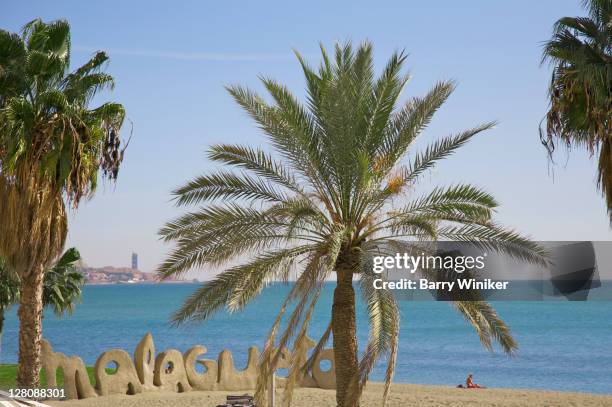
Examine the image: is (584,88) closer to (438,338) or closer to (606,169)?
(606,169)

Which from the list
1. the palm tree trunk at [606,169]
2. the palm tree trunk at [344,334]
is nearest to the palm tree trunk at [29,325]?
the palm tree trunk at [344,334]

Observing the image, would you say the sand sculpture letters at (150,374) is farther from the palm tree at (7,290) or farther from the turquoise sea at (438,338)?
the turquoise sea at (438,338)

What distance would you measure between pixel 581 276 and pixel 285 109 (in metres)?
69.1

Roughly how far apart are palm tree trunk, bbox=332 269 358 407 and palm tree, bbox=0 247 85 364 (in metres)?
11.1

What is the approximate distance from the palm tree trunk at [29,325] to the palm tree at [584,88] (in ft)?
33.6

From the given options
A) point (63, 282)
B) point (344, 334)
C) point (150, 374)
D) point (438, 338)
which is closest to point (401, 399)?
point (150, 374)

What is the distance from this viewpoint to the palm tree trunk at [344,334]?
678 inches

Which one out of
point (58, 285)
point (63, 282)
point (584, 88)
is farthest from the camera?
point (63, 282)

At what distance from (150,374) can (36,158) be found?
785 centimetres

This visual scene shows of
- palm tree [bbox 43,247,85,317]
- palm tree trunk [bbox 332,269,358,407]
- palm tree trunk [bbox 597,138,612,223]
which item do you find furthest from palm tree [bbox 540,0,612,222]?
palm tree [bbox 43,247,85,317]

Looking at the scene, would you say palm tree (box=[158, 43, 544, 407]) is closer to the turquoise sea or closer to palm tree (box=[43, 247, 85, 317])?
palm tree (box=[43, 247, 85, 317])

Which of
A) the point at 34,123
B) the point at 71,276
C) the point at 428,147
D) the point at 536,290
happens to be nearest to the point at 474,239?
the point at 428,147

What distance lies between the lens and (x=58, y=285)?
26.7 m

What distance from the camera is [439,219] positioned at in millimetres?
16719
